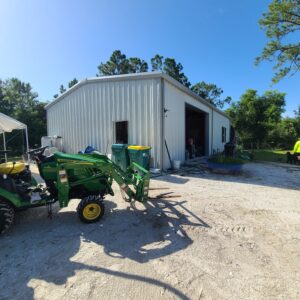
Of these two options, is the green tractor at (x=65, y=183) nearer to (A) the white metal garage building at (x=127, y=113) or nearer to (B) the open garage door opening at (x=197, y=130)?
(A) the white metal garage building at (x=127, y=113)

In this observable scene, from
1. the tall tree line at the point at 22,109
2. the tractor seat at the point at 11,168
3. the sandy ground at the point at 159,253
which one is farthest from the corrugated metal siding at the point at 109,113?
the tall tree line at the point at 22,109

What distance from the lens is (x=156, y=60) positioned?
104ft

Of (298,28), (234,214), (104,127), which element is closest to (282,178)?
(234,214)

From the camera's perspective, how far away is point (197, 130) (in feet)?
53.5

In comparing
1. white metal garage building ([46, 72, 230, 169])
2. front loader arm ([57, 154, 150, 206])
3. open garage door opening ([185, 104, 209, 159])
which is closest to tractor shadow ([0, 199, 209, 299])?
front loader arm ([57, 154, 150, 206])

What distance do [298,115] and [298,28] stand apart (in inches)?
916

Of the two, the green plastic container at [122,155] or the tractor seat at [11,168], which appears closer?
the tractor seat at [11,168]

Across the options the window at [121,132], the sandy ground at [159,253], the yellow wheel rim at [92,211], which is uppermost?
the window at [121,132]

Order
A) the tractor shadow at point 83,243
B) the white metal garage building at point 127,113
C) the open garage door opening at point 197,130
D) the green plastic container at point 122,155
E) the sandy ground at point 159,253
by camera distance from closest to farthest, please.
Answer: the sandy ground at point 159,253 → the tractor shadow at point 83,243 → the green plastic container at point 122,155 → the white metal garage building at point 127,113 → the open garage door opening at point 197,130

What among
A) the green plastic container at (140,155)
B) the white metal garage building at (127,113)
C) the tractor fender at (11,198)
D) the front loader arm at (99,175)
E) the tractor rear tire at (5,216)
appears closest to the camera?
the tractor rear tire at (5,216)

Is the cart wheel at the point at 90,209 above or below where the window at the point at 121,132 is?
below

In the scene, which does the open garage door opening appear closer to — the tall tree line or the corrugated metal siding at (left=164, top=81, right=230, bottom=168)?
the corrugated metal siding at (left=164, top=81, right=230, bottom=168)

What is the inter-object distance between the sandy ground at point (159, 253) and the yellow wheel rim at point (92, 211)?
16 centimetres

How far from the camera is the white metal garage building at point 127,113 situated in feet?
26.4
